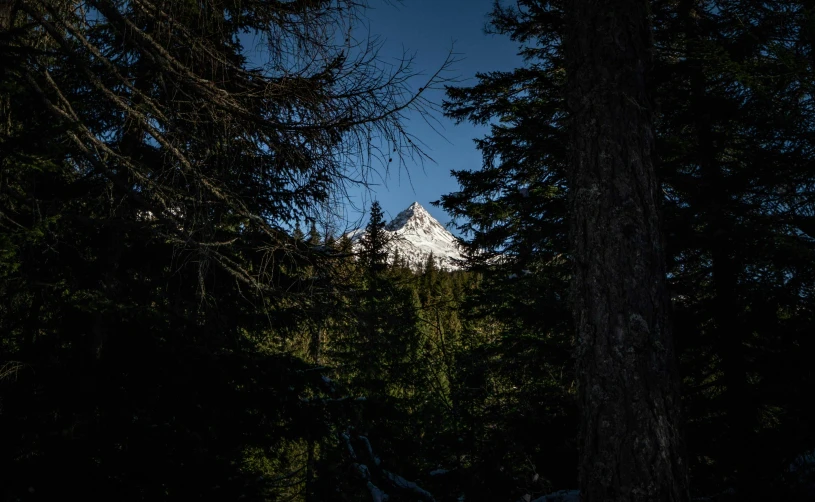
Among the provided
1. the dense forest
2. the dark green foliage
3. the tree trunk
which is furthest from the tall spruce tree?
the dark green foliage

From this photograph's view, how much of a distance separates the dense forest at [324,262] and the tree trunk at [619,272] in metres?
0.02

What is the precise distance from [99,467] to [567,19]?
205 inches

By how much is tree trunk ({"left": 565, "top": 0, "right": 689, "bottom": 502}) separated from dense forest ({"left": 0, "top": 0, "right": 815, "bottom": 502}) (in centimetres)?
2

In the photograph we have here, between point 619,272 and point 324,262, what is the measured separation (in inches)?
96.1

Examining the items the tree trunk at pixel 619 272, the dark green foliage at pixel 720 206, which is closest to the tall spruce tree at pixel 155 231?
the tree trunk at pixel 619 272

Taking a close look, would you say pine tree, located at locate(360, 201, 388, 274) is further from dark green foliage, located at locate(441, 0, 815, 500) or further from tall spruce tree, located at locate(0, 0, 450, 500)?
dark green foliage, located at locate(441, 0, 815, 500)

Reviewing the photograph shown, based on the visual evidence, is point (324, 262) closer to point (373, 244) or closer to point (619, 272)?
point (373, 244)

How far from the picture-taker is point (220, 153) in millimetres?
3342

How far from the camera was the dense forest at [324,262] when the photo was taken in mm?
2760

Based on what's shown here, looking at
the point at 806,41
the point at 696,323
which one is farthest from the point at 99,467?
the point at 806,41

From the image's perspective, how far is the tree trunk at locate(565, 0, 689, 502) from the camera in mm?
2352

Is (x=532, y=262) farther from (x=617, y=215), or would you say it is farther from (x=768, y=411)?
(x=617, y=215)

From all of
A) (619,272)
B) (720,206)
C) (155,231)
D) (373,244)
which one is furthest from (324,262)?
(720,206)

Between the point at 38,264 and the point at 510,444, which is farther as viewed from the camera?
the point at 510,444
